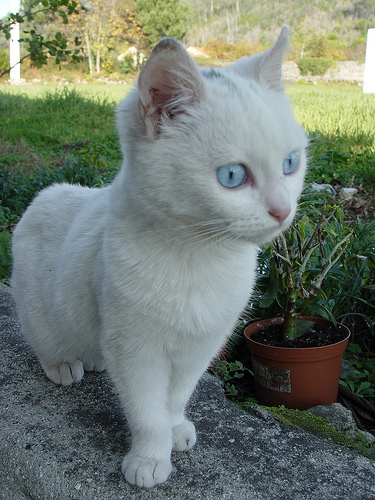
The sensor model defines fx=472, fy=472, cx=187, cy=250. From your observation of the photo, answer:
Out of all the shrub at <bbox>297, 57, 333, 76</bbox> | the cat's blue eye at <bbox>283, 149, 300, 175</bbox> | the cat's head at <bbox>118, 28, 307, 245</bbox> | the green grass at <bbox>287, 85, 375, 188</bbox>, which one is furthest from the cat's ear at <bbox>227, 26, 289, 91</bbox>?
the shrub at <bbox>297, 57, 333, 76</bbox>

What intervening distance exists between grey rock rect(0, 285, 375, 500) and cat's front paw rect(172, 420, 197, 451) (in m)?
0.03

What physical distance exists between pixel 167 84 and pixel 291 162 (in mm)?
360

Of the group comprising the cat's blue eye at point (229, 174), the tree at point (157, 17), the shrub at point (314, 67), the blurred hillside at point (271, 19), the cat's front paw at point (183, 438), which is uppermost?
the blurred hillside at point (271, 19)

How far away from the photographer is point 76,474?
4.64 feet

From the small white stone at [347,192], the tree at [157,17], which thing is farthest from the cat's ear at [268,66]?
the tree at [157,17]

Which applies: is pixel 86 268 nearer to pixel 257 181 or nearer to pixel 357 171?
pixel 257 181

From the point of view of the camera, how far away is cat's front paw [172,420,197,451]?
5.00 feet

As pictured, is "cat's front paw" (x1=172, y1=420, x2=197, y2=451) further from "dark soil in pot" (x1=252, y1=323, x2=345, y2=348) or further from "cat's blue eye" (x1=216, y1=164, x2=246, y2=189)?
"cat's blue eye" (x1=216, y1=164, x2=246, y2=189)

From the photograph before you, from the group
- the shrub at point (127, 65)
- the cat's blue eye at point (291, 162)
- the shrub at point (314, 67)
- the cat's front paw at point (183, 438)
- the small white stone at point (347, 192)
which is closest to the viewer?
the cat's blue eye at point (291, 162)

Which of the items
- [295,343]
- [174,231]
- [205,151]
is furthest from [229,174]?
[295,343]

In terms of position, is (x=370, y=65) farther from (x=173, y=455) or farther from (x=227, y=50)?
(x=227, y=50)

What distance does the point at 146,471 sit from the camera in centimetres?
135

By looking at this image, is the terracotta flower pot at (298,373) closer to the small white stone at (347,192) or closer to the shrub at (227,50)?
the small white stone at (347,192)

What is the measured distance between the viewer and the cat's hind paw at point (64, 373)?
1.85 metres
